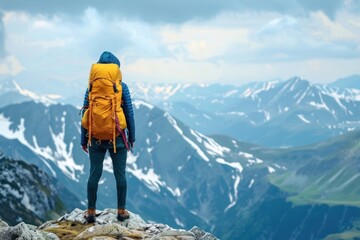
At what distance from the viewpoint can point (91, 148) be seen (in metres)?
26.8

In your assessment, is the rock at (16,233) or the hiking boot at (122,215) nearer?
the rock at (16,233)

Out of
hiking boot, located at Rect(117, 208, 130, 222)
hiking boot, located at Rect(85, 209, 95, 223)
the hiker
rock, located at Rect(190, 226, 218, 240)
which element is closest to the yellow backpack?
the hiker

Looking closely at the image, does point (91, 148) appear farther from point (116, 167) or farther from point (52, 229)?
point (52, 229)

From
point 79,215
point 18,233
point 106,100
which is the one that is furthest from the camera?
point 79,215

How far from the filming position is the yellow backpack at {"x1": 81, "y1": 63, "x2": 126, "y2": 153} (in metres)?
25.7

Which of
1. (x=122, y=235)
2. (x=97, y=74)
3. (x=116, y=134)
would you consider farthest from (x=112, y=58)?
(x=122, y=235)

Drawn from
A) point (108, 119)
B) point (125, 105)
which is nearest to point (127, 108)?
point (125, 105)

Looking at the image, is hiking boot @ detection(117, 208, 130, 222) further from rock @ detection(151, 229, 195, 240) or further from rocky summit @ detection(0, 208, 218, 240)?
rock @ detection(151, 229, 195, 240)

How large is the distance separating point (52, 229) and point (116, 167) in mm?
4971

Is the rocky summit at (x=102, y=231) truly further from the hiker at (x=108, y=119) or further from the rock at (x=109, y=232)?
the hiker at (x=108, y=119)

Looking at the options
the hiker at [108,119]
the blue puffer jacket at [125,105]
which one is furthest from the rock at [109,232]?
the blue puffer jacket at [125,105]

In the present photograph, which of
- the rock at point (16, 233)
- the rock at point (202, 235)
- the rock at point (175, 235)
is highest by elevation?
the rock at point (16, 233)

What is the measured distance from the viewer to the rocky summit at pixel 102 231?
23.6 meters

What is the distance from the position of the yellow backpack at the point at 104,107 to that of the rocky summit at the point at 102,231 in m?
4.04
